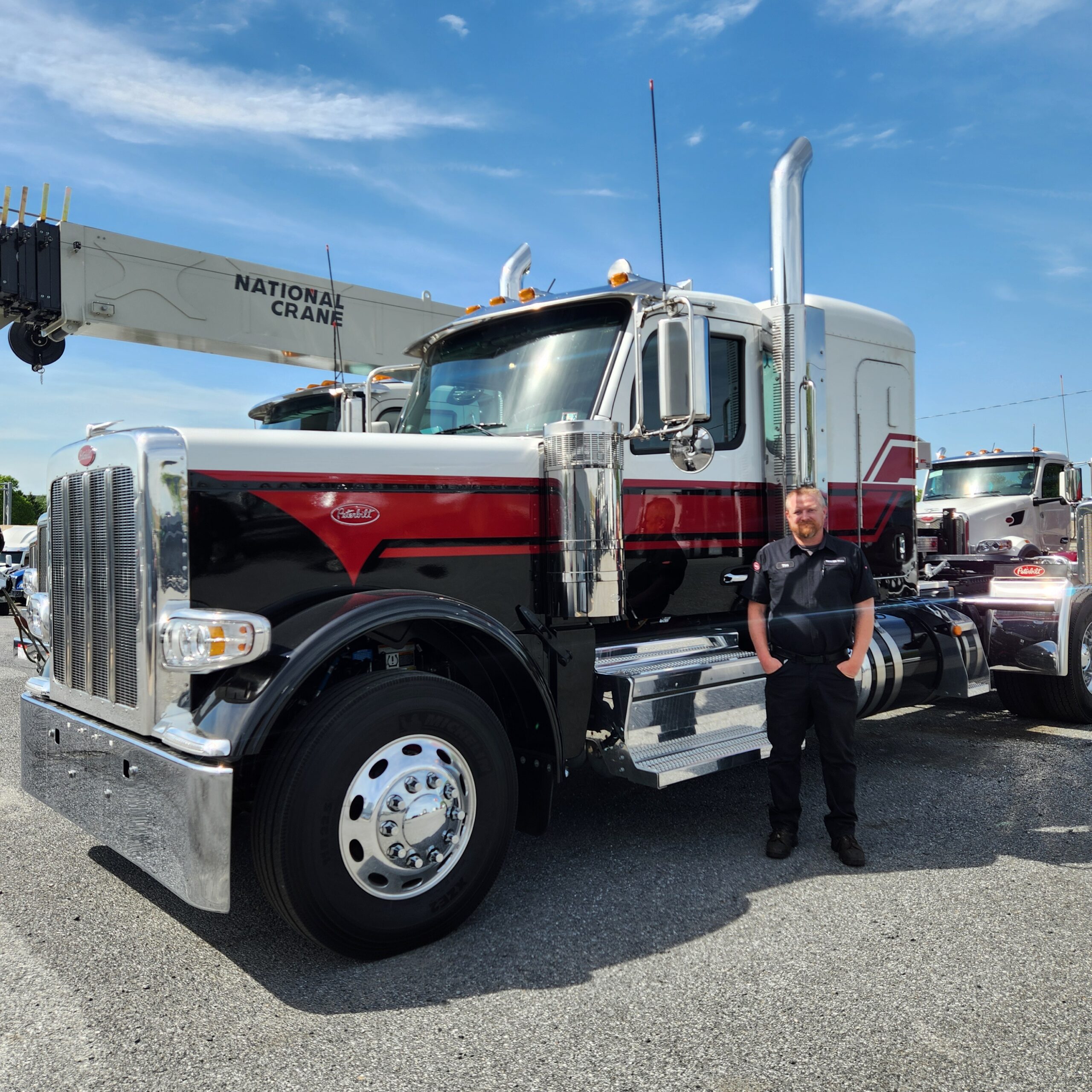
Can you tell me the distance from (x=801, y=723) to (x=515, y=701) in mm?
1325

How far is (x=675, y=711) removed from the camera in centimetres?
434

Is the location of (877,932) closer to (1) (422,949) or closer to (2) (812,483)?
(1) (422,949)

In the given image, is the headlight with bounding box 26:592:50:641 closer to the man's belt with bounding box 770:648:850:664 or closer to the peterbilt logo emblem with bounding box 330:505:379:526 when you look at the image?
the peterbilt logo emblem with bounding box 330:505:379:526

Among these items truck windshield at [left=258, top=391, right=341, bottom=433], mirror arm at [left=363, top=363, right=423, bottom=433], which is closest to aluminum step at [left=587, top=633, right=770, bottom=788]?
mirror arm at [left=363, top=363, right=423, bottom=433]

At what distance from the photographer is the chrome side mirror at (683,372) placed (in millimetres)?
3945

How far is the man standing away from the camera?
13.9 ft

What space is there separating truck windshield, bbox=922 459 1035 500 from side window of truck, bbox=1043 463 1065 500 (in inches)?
4.8

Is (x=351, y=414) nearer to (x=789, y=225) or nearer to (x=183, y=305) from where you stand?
(x=183, y=305)

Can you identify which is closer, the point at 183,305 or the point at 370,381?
the point at 370,381

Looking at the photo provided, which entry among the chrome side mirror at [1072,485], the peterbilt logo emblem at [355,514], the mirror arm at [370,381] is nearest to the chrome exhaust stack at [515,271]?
the mirror arm at [370,381]

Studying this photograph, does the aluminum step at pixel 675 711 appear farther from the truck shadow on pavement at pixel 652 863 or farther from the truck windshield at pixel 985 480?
the truck windshield at pixel 985 480

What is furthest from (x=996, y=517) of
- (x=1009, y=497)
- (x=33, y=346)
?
(x=33, y=346)

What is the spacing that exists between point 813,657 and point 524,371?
1.84 metres

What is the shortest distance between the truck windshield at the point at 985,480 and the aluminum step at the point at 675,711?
686 centimetres
